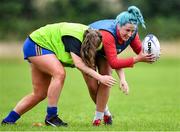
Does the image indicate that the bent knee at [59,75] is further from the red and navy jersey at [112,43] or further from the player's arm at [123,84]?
the player's arm at [123,84]

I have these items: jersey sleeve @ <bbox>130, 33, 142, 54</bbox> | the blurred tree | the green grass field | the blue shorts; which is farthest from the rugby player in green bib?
the blurred tree

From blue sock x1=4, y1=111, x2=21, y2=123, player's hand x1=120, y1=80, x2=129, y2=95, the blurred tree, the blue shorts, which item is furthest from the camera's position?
the blurred tree

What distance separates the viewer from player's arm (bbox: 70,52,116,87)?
1015 centimetres

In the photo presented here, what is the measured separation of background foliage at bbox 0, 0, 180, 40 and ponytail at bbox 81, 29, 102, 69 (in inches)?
1775

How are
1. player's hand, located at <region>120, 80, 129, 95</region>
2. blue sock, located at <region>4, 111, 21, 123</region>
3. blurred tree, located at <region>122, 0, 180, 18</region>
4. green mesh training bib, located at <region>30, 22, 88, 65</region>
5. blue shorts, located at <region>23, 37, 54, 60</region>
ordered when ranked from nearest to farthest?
1. player's hand, located at <region>120, 80, 129, 95</region>
2. green mesh training bib, located at <region>30, 22, 88, 65</region>
3. blue shorts, located at <region>23, 37, 54, 60</region>
4. blue sock, located at <region>4, 111, 21, 123</region>
5. blurred tree, located at <region>122, 0, 180, 18</region>

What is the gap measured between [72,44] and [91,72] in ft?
1.62

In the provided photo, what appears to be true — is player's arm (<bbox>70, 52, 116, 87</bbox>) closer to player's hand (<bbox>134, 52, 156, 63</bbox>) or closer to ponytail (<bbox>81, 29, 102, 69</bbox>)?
ponytail (<bbox>81, 29, 102, 69</bbox>)

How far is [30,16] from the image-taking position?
6144cm

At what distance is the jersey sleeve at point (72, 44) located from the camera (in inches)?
409

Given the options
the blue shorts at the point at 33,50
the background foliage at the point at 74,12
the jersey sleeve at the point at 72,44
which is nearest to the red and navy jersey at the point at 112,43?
the jersey sleeve at the point at 72,44

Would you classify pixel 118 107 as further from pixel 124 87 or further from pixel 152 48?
pixel 152 48

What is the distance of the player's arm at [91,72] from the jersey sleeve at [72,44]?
61 mm

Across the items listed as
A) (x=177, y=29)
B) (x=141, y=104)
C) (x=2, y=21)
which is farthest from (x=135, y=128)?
(x=2, y=21)

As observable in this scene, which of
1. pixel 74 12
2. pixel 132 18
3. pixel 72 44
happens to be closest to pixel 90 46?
pixel 72 44
